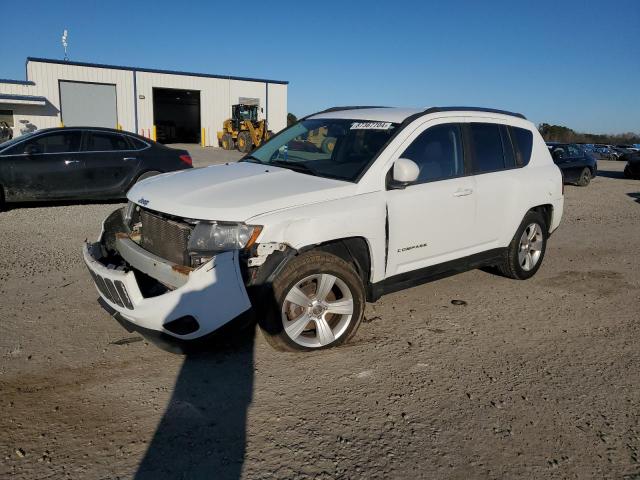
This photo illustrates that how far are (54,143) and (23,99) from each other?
25341 millimetres

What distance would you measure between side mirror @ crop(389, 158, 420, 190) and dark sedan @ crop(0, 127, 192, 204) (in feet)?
23.1

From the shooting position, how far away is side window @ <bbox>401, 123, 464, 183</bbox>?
4469 millimetres

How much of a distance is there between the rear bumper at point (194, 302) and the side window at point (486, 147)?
2708 mm

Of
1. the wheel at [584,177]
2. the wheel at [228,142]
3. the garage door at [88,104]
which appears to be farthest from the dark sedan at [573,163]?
the garage door at [88,104]

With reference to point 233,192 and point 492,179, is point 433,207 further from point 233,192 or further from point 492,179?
point 233,192

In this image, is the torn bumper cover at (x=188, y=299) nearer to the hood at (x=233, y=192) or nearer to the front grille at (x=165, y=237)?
the front grille at (x=165, y=237)

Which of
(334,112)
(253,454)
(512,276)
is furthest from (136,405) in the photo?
(512,276)

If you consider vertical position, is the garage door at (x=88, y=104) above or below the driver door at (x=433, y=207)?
above

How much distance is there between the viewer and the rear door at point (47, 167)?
8.95m

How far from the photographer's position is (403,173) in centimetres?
402

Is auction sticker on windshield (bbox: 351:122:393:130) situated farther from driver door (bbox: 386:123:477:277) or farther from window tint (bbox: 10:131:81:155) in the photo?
window tint (bbox: 10:131:81:155)

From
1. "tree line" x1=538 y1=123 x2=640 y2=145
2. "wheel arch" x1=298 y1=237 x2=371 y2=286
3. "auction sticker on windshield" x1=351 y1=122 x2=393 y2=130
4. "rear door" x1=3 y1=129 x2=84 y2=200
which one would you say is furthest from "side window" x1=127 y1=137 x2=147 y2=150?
"tree line" x1=538 y1=123 x2=640 y2=145

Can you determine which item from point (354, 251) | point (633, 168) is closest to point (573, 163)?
point (633, 168)

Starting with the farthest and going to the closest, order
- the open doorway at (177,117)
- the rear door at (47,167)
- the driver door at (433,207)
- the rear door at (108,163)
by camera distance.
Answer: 1. the open doorway at (177,117)
2. the rear door at (108,163)
3. the rear door at (47,167)
4. the driver door at (433,207)
